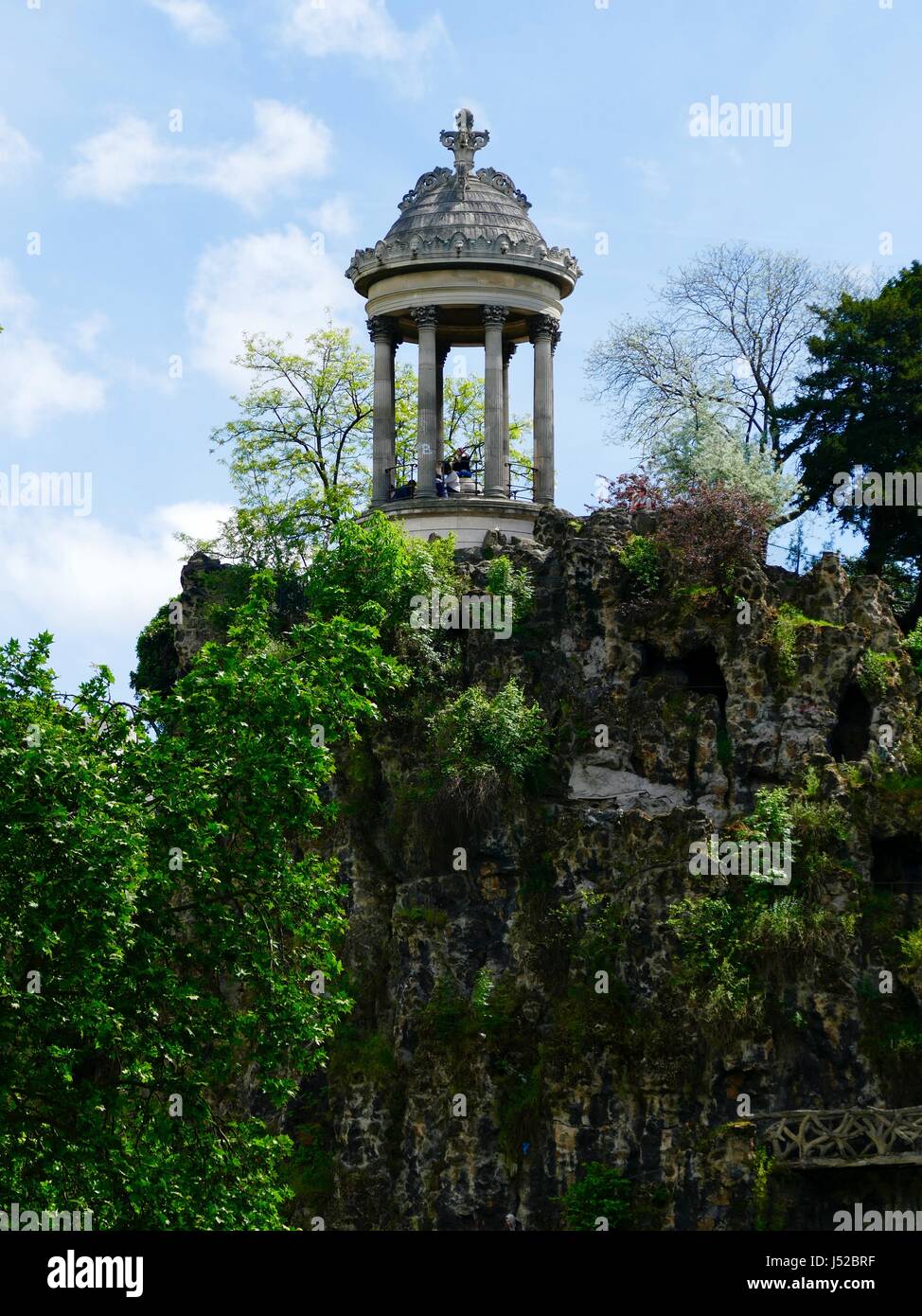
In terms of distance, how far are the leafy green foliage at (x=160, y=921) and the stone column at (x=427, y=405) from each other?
1712cm

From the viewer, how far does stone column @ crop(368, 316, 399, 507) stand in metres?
71.6

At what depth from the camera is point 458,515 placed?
229 feet

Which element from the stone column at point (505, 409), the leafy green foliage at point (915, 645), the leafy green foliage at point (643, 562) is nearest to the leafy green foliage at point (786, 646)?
the leafy green foliage at point (915, 645)

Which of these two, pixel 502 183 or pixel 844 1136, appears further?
pixel 502 183

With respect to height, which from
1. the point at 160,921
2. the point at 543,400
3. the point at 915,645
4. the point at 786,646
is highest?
the point at 543,400

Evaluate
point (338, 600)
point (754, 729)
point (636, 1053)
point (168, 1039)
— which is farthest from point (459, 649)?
point (168, 1039)

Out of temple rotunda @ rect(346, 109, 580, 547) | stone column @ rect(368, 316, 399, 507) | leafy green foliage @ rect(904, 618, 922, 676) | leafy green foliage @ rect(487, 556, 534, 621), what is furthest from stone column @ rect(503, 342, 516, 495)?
leafy green foliage @ rect(904, 618, 922, 676)

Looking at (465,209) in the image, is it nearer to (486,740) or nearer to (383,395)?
(383,395)

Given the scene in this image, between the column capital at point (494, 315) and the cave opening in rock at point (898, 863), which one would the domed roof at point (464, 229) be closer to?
the column capital at point (494, 315)

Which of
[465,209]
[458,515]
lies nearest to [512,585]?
[458,515]

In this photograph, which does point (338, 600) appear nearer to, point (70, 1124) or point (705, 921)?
point (705, 921)

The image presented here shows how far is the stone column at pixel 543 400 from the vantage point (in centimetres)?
7138

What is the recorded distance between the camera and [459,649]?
64375mm

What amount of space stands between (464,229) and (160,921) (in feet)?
86.1
